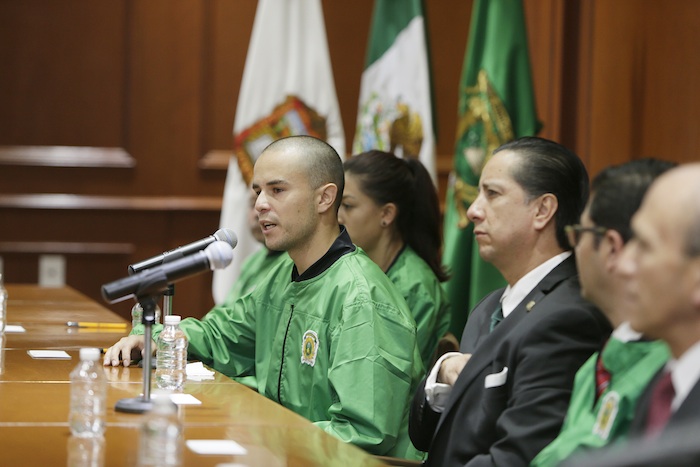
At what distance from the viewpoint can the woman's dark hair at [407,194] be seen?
404 centimetres

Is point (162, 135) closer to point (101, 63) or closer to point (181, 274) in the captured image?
point (101, 63)

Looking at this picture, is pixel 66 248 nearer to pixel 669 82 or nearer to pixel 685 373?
pixel 669 82

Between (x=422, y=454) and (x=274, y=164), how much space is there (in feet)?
3.01

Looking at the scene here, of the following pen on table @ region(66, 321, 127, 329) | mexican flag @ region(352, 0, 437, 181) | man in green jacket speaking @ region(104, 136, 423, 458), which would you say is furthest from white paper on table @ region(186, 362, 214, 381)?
mexican flag @ region(352, 0, 437, 181)

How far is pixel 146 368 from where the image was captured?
2.20 metres

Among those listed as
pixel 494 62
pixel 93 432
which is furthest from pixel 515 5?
pixel 93 432

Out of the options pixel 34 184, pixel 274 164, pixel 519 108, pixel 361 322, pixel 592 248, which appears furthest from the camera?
pixel 34 184

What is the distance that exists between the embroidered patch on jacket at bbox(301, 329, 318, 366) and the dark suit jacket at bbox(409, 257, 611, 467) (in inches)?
15.4

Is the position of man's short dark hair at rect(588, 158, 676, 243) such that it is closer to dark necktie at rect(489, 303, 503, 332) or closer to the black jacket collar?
dark necktie at rect(489, 303, 503, 332)

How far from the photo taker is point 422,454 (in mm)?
2861

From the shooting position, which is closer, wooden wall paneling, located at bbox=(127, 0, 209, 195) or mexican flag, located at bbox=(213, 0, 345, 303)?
mexican flag, located at bbox=(213, 0, 345, 303)

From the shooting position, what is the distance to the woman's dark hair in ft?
13.2

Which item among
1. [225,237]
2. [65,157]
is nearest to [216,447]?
[225,237]

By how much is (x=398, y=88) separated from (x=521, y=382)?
10.8 feet
